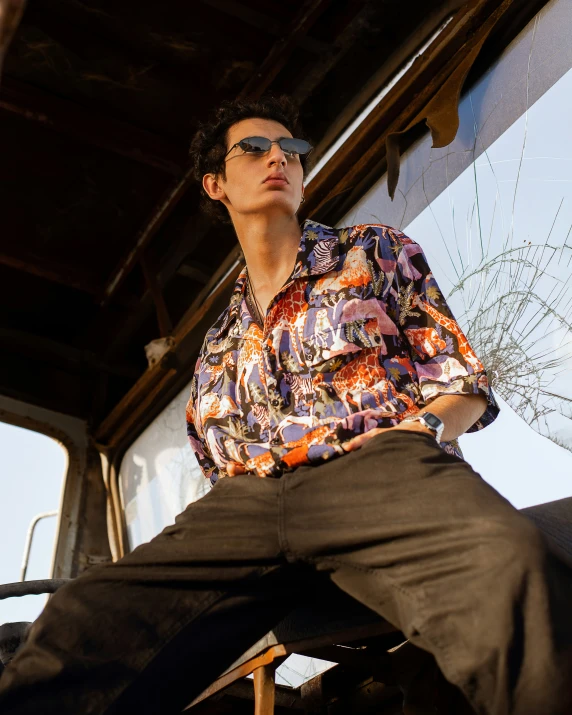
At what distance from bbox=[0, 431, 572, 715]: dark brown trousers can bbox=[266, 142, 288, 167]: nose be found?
999 millimetres

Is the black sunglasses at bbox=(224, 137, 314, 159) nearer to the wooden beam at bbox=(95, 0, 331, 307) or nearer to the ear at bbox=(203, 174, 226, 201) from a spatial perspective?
the ear at bbox=(203, 174, 226, 201)

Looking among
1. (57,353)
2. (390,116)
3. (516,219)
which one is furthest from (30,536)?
(516,219)

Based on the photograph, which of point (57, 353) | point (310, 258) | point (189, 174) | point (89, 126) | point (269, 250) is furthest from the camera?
point (57, 353)

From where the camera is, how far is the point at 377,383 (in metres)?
2.04

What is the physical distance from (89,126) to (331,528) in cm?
338

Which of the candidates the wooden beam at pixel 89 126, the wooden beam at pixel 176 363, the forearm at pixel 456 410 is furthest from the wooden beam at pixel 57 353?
the forearm at pixel 456 410

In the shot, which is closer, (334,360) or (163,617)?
(163,617)

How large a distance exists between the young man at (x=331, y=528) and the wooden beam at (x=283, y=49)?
2156 millimetres

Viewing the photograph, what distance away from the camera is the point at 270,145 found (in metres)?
2.64

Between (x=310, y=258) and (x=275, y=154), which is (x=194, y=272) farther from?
(x=310, y=258)

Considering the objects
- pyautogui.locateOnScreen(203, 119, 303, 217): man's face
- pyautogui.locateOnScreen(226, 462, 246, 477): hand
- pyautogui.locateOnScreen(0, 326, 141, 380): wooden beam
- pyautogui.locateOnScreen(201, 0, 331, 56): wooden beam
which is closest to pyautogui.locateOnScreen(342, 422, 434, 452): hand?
pyautogui.locateOnScreen(226, 462, 246, 477): hand

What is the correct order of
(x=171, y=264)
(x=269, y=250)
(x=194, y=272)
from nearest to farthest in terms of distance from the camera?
(x=269, y=250) < (x=171, y=264) < (x=194, y=272)

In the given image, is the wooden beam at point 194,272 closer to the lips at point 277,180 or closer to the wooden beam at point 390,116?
the wooden beam at point 390,116

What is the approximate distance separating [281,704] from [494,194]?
70.3 inches
